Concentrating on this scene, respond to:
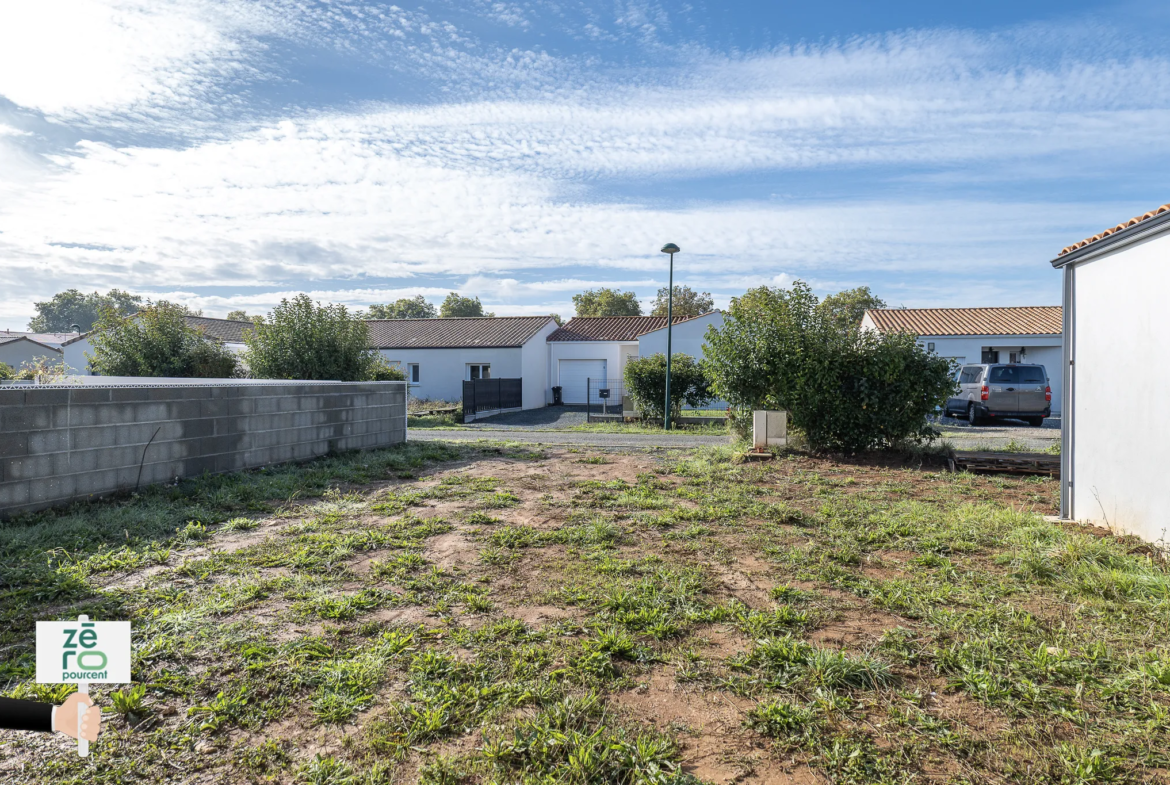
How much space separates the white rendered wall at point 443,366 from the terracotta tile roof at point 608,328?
13.1 ft

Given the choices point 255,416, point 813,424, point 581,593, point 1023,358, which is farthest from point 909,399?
point 1023,358

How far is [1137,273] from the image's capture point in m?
6.12

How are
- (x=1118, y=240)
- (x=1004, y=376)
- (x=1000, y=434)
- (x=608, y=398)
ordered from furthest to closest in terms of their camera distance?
(x=608, y=398) → (x=1004, y=376) → (x=1000, y=434) → (x=1118, y=240)

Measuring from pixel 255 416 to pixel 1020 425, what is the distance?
21628mm

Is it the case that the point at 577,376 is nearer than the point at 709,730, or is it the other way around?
the point at 709,730

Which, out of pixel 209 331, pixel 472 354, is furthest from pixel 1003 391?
pixel 209 331

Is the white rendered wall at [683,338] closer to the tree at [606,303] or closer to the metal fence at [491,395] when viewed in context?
the metal fence at [491,395]

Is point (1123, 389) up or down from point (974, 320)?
down

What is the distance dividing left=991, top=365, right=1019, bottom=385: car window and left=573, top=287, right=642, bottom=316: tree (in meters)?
41.8

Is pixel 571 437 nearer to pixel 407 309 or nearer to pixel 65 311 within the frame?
pixel 407 309

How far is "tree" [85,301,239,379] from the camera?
20484mm

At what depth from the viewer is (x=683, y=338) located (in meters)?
32.7

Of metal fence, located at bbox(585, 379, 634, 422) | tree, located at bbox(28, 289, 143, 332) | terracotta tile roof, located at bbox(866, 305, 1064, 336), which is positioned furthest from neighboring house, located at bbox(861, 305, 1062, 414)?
tree, located at bbox(28, 289, 143, 332)

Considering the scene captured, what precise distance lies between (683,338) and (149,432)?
87.7ft
